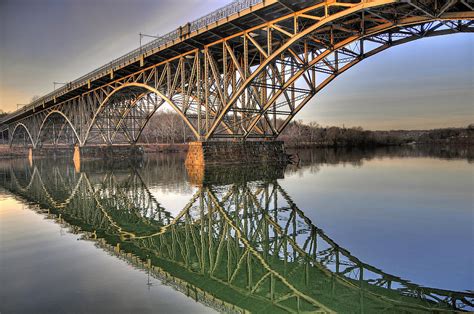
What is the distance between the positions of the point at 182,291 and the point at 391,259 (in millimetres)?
3943

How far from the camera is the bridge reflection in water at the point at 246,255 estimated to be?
507cm

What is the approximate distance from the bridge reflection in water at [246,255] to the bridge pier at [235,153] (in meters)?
13.8

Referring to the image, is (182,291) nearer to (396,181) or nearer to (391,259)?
(391,259)

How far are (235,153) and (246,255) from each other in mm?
21634

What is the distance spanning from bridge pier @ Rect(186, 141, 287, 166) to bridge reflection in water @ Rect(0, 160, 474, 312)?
13848 mm

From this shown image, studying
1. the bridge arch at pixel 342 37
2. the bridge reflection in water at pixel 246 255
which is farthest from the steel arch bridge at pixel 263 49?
the bridge reflection in water at pixel 246 255

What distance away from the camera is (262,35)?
25.5 m

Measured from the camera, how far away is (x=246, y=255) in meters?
7.13

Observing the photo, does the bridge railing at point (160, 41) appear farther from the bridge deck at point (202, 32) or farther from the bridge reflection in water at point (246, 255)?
the bridge reflection in water at point (246, 255)

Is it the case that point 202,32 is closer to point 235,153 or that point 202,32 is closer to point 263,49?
point 263,49

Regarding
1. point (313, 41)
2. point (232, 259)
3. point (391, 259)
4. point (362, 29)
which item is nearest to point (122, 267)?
point (232, 259)

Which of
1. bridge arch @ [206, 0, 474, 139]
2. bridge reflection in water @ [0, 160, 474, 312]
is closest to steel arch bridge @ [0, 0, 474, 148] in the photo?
bridge arch @ [206, 0, 474, 139]

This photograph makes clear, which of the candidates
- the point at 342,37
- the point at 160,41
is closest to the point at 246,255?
the point at 342,37

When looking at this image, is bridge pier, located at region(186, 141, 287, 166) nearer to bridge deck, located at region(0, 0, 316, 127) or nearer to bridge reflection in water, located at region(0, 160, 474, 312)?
bridge deck, located at region(0, 0, 316, 127)
